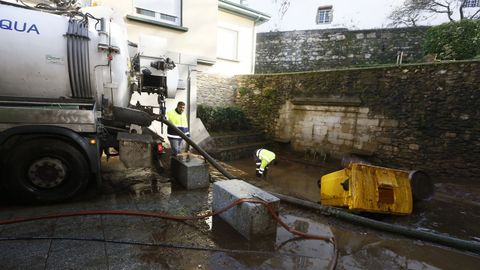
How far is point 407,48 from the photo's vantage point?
1280 cm

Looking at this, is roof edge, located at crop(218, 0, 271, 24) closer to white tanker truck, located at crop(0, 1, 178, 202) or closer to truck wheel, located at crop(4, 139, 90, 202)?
white tanker truck, located at crop(0, 1, 178, 202)

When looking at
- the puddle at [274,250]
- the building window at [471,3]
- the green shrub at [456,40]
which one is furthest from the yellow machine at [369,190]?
the building window at [471,3]

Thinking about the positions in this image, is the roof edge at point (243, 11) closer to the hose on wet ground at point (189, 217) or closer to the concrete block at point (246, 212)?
the concrete block at point (246, 212)

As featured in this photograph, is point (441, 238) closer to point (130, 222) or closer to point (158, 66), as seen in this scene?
point (130, 222)

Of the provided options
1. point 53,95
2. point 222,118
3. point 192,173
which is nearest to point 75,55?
point 53,95

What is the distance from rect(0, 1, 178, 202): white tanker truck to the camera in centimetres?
386

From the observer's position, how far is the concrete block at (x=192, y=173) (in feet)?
16.5

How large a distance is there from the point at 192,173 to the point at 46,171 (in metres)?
2.25

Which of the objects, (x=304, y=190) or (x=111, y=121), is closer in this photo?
(x=111, y=121)

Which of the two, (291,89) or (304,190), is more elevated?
(291,89)

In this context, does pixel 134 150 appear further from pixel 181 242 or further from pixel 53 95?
pixel 181 242

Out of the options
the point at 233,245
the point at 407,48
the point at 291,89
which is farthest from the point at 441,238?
the point at 407,48

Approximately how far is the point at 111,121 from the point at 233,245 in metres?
3.36

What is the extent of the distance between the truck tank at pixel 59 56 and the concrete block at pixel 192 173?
1.72 metres
